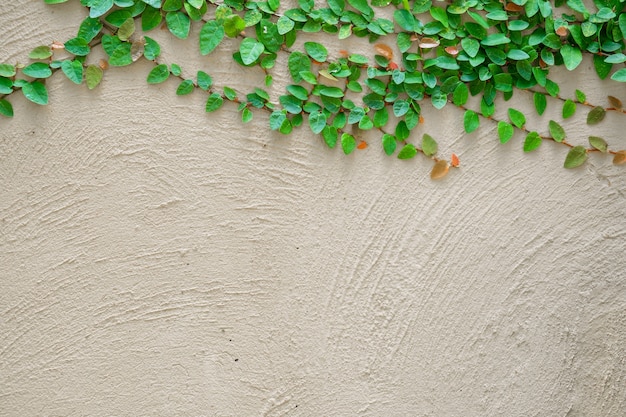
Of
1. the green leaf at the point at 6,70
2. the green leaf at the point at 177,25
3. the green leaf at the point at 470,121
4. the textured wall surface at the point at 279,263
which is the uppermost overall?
the green leaf at the point at 177,25

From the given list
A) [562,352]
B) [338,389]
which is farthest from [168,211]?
[562,352]

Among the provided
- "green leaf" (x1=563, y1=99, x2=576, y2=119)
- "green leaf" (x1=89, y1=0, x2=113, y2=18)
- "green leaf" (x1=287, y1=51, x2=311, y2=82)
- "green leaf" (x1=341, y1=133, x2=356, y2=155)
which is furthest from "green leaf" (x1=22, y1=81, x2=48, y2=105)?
"green leaf" (x1=563, y1=99, x2=576, y2=119)

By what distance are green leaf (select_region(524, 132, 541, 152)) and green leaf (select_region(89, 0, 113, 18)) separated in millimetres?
840

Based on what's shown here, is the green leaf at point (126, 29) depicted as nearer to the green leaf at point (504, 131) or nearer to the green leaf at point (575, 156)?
the green leaf at point (504, 131)

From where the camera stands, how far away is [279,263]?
54.2 inches

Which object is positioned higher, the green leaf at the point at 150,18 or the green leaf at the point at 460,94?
the green leaf at the point at 150,18

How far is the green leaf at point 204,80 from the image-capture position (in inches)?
51.5

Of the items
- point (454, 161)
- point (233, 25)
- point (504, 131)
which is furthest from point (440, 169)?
point (233, 25)

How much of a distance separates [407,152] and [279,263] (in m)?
0.34

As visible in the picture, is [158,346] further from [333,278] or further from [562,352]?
[562,352]

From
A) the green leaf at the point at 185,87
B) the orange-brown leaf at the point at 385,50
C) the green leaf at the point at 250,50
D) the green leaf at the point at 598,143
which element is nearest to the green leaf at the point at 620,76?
the green leaf at the point at 598,143

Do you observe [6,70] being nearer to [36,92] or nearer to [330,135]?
[36,92]

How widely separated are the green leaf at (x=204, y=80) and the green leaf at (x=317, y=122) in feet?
0.67

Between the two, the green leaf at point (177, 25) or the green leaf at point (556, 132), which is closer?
the green leaf at point (177, 25)
